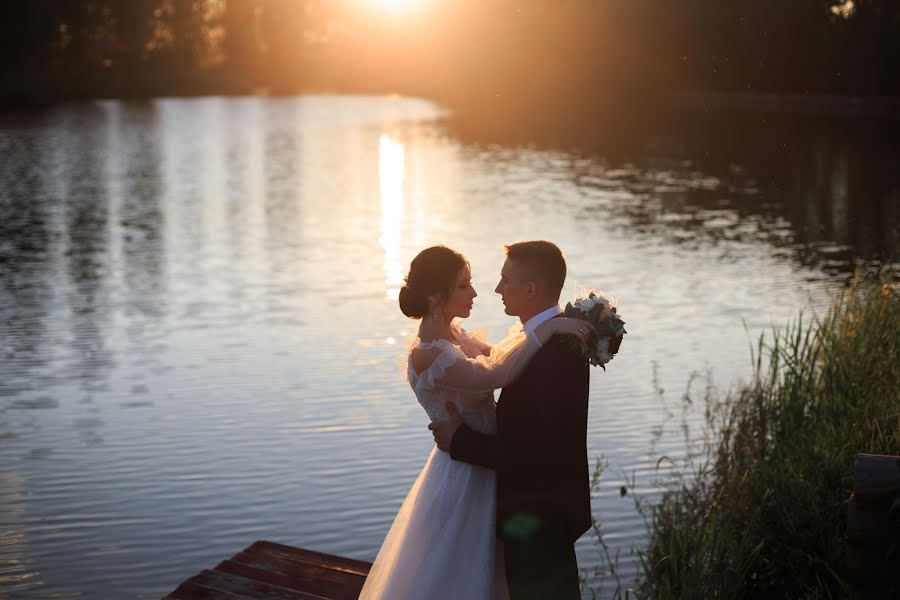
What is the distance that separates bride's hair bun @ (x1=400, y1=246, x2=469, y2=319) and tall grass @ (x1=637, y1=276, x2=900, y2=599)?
8.07 feet

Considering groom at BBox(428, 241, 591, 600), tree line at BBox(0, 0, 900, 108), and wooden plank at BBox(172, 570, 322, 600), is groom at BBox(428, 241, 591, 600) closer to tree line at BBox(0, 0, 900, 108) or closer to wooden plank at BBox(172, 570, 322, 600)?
wooden plank at BBox(172, 570, 322, 600)

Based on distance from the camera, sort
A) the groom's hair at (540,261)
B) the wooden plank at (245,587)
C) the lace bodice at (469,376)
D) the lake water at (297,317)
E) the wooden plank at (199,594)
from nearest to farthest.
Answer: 1. the groom's hair at (540,261)
2. the lace bodice at (469,376)
3. the wooden plank at (199,594)
4. the wooden plank at (245,587)
5. the lake water at (297,317)

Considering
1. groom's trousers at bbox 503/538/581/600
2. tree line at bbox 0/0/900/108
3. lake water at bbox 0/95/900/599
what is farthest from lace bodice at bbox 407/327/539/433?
tree line at bbox 0/0/900/108

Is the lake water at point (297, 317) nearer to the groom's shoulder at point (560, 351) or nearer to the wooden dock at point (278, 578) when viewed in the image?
the wooden dock at point (278, 578)

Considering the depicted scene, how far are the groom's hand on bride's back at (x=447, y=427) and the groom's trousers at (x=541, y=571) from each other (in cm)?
47

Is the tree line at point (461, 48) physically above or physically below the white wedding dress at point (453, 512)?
above

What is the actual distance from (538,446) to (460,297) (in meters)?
0.67

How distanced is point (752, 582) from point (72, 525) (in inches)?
209

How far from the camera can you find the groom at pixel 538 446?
4.67m

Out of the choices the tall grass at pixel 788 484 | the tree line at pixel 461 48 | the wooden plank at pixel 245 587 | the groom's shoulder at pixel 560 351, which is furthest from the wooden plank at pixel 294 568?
the tree line at pixel 461 48

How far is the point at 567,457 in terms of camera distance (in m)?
4.75

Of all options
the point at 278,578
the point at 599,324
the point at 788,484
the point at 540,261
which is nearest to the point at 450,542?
the point at 599,324

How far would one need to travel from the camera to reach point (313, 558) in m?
7.41

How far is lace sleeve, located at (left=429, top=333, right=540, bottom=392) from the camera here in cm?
471
